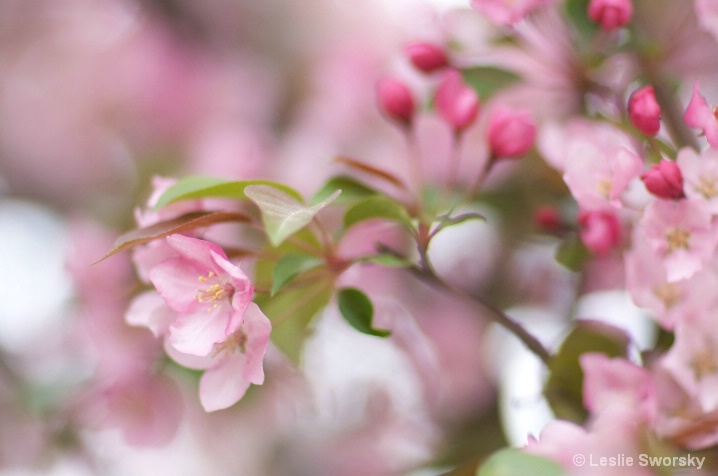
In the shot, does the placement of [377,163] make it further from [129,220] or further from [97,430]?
[97,430]

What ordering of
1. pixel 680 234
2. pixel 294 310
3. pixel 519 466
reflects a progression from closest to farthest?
pixel 519 466, pixel 680 234, pixel 294 310

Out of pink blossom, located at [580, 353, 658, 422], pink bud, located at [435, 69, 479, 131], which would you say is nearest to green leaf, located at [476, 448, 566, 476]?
pink blossom, located at [580, 353, 658, 422]

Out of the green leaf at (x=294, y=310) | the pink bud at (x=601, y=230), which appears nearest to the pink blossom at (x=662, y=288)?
the pink bud at (x=601, y=230)

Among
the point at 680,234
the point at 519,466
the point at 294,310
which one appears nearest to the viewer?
the point at 519,466

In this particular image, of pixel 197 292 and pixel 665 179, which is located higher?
pixel 665 179

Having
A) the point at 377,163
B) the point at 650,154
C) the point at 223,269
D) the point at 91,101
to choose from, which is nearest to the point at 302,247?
the point at 223,269

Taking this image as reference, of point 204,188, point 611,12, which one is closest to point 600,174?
point 611,12

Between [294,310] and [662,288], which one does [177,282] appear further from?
[662,288]
